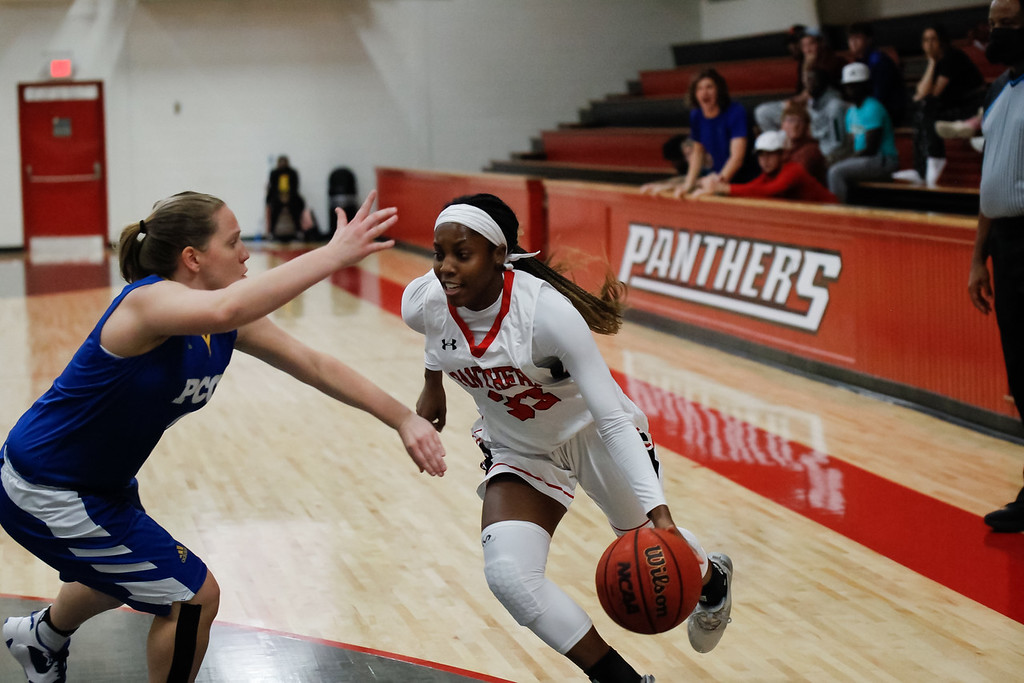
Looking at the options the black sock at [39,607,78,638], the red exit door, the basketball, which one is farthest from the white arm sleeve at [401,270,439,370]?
the red exit door

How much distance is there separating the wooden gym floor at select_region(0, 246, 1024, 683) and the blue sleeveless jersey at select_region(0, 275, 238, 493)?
3.44 ft

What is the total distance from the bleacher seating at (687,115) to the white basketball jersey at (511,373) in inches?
193

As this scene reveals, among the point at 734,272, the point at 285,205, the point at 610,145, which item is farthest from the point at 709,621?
the point at 285,205

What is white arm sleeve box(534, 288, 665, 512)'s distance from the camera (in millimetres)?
2975

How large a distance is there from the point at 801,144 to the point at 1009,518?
5.40 m

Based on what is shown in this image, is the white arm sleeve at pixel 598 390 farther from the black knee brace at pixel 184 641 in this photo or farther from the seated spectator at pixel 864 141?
the seated spectator at pixel 864 141

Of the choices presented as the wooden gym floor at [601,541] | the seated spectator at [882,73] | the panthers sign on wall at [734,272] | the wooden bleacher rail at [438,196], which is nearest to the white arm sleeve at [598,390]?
the wooden gym floor at [601,541]

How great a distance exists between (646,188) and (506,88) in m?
11.0

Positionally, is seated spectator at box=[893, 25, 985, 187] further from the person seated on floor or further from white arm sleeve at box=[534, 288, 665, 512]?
the person seated on floor

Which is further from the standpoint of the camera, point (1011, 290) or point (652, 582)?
point (1011, 290)

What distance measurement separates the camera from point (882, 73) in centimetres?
1035

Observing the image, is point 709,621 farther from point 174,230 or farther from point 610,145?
point 610,145

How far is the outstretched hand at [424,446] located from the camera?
10.0 feet

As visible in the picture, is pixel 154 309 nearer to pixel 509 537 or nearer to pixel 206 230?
pixel 206 230
